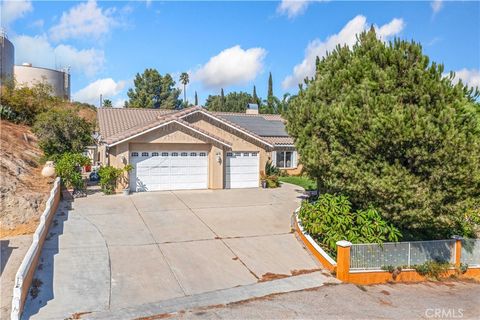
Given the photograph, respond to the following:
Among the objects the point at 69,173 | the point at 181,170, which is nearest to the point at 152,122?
the point at 181,170

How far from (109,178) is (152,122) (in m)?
3.98

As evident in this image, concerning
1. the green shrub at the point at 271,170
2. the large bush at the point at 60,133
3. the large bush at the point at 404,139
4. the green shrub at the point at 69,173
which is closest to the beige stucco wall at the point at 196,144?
the green shrub at the point at 69,173

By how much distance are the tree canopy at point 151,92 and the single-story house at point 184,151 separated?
123 feet

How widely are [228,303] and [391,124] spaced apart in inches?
258

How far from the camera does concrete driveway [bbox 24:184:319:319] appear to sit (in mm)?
8383

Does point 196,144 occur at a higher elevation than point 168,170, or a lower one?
higher

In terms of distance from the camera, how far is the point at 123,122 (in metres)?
22.2

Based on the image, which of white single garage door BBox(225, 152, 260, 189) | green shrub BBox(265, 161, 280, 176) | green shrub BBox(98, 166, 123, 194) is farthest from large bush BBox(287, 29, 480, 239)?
green shrub BBox(265, 161, 280, 176)

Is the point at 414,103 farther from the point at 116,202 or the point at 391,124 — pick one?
the point at 116,202

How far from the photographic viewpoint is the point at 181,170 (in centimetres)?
1953

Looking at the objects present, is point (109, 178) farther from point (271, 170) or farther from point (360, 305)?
point (360, 305)

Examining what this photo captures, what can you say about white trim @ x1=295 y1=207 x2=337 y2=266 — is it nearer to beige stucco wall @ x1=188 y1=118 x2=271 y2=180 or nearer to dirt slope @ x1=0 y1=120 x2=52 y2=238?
beige stucco wall @ x1=188 y1=118 x2=271 y2=180

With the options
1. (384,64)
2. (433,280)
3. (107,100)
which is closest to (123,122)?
(384,64)

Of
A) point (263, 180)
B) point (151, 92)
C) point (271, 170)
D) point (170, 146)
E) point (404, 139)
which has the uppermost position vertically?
point (151, 92)
